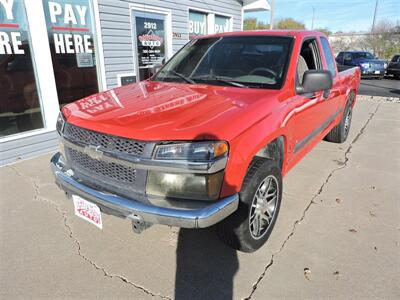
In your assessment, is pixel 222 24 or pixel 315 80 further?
pixel 222 24

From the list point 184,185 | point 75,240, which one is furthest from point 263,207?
point 75,240

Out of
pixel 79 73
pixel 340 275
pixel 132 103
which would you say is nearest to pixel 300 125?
pixel 340 275

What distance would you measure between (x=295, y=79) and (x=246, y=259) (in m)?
1.75

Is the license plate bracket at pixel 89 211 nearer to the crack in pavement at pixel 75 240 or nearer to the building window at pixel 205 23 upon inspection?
the crack in pavement at pixel 75 240

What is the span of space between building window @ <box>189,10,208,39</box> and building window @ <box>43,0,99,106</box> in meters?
3.26

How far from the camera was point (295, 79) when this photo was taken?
3.00 m

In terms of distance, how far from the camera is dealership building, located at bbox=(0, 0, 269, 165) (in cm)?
470

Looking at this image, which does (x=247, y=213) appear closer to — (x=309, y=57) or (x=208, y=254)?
(x=208, y=254)

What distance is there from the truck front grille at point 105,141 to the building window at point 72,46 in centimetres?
336

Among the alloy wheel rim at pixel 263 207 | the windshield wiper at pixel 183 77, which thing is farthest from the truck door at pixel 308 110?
the windshield wiper at pixel 183 77

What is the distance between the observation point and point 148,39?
6973 mm

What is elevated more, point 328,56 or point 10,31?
point 10,31

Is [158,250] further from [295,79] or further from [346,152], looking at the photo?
[346,152]

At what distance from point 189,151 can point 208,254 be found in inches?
45.1
